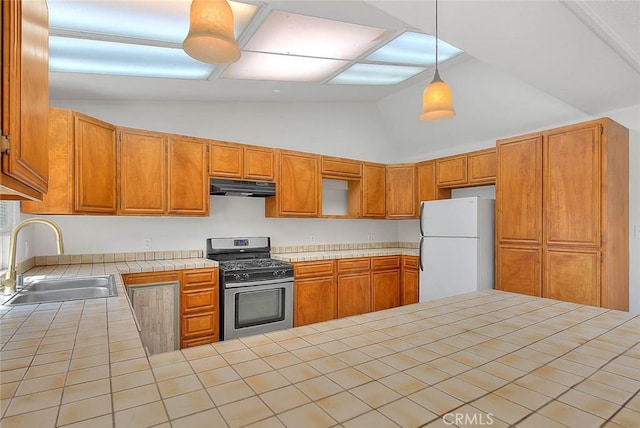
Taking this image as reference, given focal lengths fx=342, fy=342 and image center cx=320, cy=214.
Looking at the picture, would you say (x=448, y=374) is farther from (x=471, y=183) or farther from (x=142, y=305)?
(x=471, y=183)

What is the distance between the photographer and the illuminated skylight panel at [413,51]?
8.88 ft

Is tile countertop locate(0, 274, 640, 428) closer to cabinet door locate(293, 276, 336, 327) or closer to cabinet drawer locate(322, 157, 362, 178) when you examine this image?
cabinet door locate(293, 276, 336, 327)

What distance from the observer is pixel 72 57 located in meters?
2.50

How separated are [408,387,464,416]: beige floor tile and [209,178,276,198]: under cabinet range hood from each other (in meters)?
3.20

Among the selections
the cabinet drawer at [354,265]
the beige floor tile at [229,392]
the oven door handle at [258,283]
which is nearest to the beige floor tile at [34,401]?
the beige floor tile at [229,392]

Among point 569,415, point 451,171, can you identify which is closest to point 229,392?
point 569,415

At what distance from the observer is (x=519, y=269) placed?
342 cm

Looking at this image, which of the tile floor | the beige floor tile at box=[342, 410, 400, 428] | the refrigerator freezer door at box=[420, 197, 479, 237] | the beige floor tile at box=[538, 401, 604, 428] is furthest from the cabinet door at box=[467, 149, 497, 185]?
the beige floor tile at box=[342, 410, 400, 428]

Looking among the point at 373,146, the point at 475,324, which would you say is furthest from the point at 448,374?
the point at 373,146

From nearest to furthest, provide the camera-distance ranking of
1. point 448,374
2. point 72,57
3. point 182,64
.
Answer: point 448,374 < point 72,57 < point 182,64

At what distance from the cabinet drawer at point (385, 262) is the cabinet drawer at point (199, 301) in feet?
6.78

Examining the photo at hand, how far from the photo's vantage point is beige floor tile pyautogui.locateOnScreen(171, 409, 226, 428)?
2.17 ft

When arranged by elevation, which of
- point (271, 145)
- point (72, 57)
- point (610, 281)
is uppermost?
point (72, 57)

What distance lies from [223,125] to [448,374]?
12.2ft
